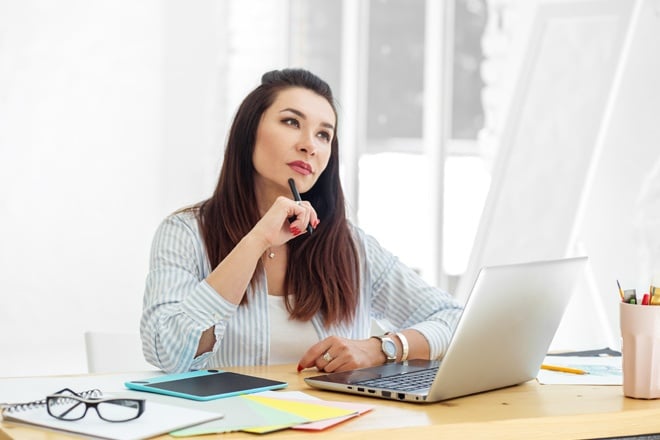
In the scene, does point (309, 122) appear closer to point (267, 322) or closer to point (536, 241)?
point (267, 322)

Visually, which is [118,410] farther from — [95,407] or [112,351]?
[112,351]

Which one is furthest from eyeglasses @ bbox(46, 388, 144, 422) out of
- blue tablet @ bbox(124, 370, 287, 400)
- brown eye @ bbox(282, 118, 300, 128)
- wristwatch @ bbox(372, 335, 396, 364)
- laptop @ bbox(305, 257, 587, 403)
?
brown eye @ bbox(282, 118, 300, 128)

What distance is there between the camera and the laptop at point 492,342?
4.30 ft

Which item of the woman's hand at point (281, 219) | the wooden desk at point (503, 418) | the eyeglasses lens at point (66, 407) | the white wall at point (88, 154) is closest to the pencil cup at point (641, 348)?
the wooden desk at point (503, 418)

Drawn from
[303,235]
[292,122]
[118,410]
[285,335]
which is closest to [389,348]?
[285,335]

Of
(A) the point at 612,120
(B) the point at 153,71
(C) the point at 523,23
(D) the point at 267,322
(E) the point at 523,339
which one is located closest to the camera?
(E) the point at 523,339

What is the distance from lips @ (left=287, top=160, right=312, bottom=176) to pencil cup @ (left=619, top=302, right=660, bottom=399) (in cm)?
78

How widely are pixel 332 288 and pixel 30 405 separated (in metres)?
0.91

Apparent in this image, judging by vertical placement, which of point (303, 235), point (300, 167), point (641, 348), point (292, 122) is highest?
point (292, 122)

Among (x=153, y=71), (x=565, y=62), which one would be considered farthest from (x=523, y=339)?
(x=153, y=71)

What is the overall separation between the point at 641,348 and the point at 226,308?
733 mm

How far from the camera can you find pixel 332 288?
79.6 inches

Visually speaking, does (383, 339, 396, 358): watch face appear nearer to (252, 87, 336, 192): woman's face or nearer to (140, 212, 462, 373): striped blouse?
(140, 212, 462, 373): striped blouse

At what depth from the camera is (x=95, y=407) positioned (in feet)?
3.66
